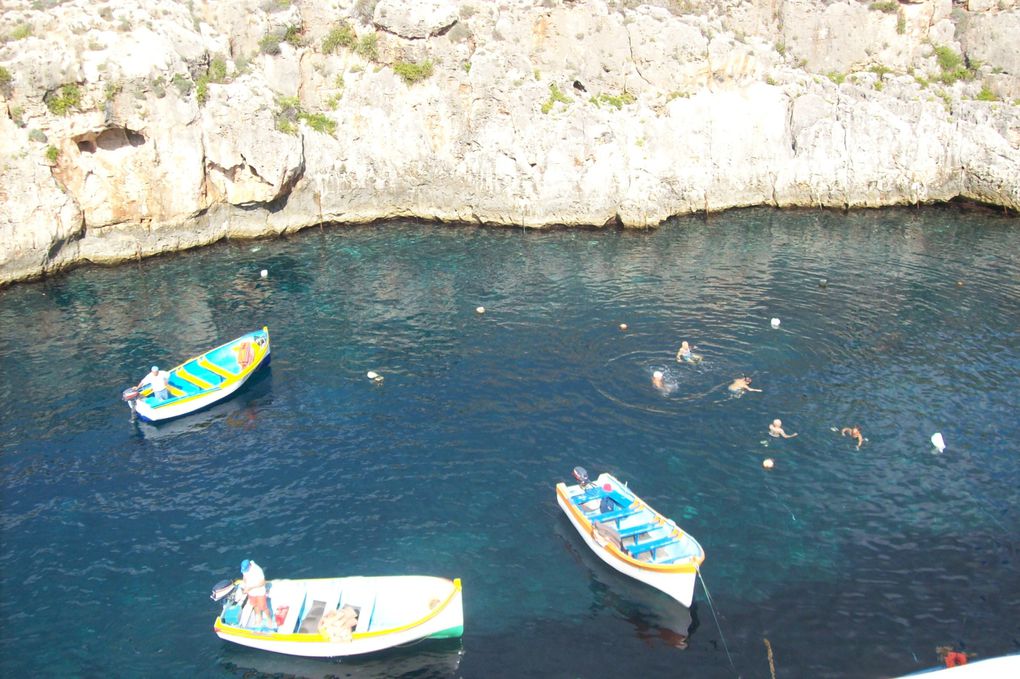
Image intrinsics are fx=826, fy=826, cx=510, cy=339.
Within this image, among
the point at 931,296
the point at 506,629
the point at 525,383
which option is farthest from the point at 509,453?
the point at 931,296

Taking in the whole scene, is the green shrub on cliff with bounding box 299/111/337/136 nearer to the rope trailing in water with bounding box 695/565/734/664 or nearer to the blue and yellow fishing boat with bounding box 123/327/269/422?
the blue and yellow fishing boat with bounding box 123/327/269/422

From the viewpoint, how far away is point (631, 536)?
91.9 ft

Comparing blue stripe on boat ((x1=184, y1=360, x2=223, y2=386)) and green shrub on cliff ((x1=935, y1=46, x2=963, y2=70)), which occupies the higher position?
green shrub on cliff ((x1=935, y1=46, x2=963, y2=70))

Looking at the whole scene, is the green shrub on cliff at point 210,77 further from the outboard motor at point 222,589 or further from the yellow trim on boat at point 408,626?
the yellow trim on boat at point 408,626

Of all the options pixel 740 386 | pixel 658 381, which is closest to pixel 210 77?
pixel 658 381

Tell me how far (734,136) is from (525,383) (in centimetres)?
3231

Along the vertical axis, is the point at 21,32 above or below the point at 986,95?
above

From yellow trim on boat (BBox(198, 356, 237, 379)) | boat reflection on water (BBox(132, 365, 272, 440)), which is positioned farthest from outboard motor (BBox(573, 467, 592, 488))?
yellow trim on boat (BBox(198, 356, 237, 379))

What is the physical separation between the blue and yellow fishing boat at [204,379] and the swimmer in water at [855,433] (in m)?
27.3

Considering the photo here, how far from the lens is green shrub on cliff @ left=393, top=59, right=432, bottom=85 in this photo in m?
60.6

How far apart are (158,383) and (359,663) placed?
63.9ft

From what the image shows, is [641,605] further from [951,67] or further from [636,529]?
[951,67]

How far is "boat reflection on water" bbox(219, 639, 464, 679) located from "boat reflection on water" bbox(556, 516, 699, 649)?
16.8 feet

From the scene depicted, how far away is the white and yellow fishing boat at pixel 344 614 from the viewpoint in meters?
24.5
